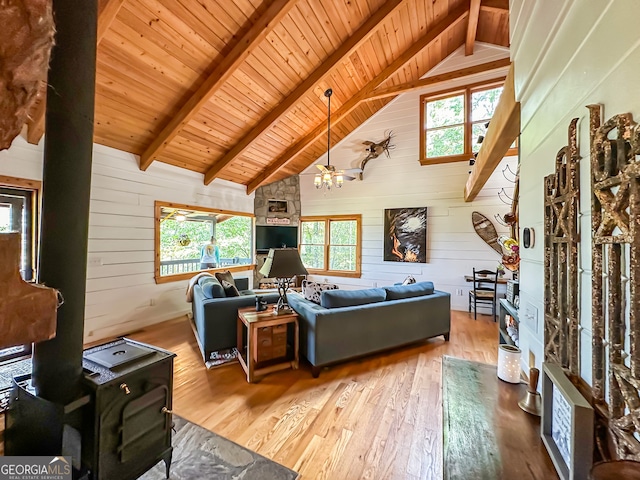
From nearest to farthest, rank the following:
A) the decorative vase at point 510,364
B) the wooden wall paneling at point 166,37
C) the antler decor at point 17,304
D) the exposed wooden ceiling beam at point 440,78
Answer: the antler decor at point 17,304
the decorative vase at point 510,364
the wooden wall paneling at point 166,37
the exposed wooden ceiling beam at point 440,78

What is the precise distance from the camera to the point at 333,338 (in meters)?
2.92

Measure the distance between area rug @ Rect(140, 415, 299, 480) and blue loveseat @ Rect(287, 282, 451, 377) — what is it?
43.3 inches

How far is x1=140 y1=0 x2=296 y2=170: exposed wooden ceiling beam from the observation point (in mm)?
2995

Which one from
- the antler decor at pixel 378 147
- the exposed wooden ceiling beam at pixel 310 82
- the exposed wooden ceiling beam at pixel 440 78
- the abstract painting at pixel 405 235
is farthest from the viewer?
the antler decor at pixel 378 147

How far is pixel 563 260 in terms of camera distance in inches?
42.9

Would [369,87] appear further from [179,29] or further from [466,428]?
[466,428]

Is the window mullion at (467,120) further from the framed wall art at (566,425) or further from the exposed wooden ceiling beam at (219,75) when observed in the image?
the framed wall art at (566,425)

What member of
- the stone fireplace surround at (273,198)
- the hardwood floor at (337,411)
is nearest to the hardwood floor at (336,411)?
the hardwood floor at (337,411)

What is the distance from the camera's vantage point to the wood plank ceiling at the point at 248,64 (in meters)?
2.97

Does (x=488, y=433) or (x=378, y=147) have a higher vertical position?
(x=378, y=147)

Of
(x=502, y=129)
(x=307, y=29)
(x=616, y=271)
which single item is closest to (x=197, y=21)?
(x=307, y=29)

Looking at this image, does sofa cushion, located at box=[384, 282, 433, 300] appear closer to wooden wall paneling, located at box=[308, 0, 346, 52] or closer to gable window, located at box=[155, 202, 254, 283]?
wooden wall paneling, located at box=[308, 0, 346, 52]

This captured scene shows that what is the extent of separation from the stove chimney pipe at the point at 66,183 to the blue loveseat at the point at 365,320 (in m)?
2.02

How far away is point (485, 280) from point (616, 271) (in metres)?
4.82
